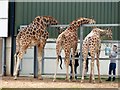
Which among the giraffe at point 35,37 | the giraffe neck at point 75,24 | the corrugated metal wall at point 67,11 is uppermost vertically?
the corrugated metal wall at point 67,11

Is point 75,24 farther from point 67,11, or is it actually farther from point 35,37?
point 67,11

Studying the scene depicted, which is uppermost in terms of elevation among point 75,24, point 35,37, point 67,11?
point 67,11

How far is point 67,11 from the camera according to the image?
1964cm

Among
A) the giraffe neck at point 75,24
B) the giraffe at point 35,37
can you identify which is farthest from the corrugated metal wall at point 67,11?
the giraffe neck at point 75,24

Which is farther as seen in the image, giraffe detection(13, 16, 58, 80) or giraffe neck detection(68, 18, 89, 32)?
giraffe detection(13, 16, 58, 80)

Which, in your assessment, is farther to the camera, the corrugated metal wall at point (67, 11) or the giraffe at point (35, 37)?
the corrugated metal wall at point (67, 11)

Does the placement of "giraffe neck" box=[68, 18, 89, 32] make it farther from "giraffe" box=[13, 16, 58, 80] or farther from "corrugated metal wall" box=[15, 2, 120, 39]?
"corrugated metal wall" box=[15, 2, 120, 39]

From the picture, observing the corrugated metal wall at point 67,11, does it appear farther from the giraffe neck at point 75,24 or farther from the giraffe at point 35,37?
the giraffe neck at point 75,24

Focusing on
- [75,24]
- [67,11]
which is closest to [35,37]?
[75,24]

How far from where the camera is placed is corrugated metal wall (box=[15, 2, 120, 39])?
1945 cm

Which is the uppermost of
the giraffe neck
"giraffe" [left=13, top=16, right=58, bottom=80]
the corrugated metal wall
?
the corrugated metal wall

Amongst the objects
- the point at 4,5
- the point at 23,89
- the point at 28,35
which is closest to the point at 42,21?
the point at 28,35

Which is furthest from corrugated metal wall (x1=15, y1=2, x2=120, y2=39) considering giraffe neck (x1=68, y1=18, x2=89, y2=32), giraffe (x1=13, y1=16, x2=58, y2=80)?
giraffe neck (x1=68, y1=18, x2=89, y2=32)

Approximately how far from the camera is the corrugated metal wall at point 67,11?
19.5 metres
